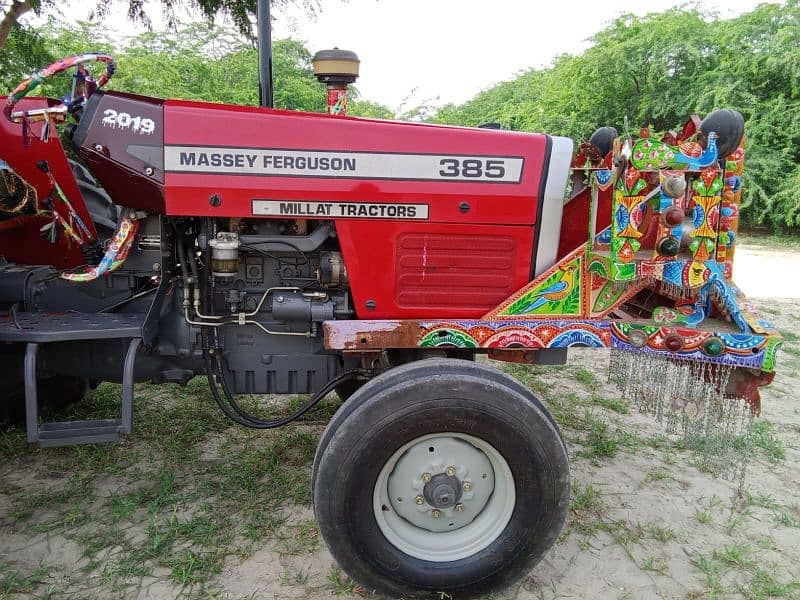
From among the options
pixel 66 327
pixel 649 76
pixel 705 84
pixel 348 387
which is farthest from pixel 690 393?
pixel 649 76

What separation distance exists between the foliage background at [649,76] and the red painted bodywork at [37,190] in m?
10.2

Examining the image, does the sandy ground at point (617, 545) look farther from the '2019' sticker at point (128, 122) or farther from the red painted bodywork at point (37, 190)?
the '2019' sticker at point (128, 122)

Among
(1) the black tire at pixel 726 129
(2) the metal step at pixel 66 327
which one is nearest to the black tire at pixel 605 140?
(1) the black tire at pixel 726 129

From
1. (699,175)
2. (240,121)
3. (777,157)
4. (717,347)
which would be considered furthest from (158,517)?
(777,157)

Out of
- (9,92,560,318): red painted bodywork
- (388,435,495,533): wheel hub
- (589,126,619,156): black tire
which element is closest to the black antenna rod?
(9,92,560,318): red painted bodywork

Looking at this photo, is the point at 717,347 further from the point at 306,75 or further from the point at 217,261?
the point at 306,75

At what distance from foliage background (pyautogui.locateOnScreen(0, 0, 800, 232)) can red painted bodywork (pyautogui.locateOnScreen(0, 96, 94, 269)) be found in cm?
1016

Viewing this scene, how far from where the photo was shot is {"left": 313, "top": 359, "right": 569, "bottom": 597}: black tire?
7.38 ft

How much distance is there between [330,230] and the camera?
2645 mm

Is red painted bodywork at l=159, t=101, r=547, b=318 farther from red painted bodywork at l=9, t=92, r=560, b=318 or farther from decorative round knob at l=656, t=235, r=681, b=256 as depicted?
decorative round knob at l=656, t=235, r=681, b=256

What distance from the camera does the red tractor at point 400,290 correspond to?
231 centimetres

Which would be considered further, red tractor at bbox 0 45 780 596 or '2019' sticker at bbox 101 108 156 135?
'2019' sticker at bbox 101 108 156 135

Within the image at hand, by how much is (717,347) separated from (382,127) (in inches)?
63.0

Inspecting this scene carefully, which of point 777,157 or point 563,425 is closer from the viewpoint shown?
point 563,425
